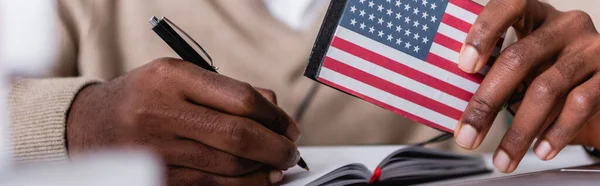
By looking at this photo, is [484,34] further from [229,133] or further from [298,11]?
[298,11]

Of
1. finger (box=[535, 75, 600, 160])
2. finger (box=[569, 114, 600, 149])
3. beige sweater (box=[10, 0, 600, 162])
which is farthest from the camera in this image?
beige sweater (box=[10, 0, 600, 162])

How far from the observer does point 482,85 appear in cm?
47

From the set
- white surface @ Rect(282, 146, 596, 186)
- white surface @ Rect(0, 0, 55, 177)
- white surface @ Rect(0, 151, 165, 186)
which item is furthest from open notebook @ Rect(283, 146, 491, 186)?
white surface @ Rect(0, 0, 55, 177)

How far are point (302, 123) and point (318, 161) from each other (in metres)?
0.28

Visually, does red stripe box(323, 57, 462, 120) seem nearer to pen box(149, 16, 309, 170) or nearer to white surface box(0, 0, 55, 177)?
pen box(149, 16, 309, 170)

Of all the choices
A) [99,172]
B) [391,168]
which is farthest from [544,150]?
[99,172]

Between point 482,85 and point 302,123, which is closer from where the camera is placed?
point 482,85

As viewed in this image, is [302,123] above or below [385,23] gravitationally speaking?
below

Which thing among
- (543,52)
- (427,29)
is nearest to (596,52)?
(543,52)

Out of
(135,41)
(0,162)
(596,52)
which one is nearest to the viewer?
(0,162)

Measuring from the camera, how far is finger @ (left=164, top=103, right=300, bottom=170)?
0.40 meters

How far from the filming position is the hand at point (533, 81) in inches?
18.0

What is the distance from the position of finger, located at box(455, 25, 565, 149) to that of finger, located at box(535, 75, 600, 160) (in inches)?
1.9

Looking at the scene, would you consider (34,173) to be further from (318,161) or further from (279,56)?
(279,56)
